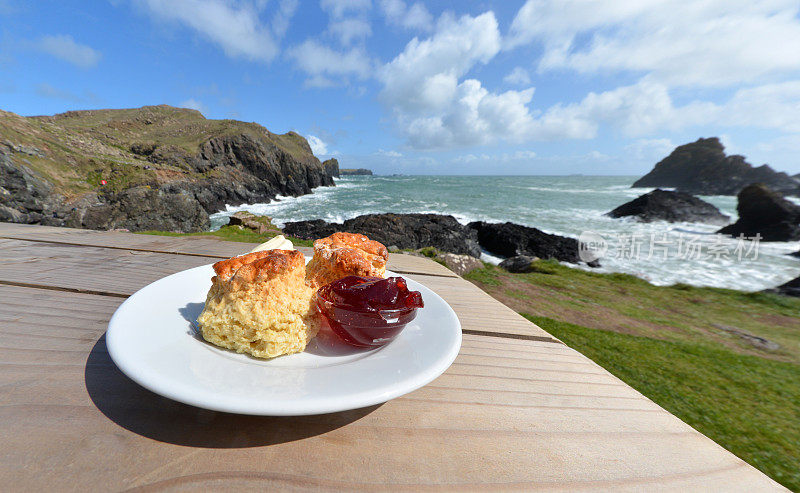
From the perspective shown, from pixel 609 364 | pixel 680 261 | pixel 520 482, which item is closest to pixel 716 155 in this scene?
pixel 680 261

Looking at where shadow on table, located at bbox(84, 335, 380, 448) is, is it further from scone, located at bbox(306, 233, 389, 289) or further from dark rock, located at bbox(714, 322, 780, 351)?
dark rock, located at bbox(714, 322, 780, 351)

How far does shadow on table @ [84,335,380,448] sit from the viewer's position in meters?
0.66

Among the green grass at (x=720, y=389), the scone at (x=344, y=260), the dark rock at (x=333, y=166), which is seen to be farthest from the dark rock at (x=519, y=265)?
the dark rock at (x=333, y=166)

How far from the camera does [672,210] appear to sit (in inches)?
1073

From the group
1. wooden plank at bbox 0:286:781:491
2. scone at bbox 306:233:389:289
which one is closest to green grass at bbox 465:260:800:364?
scone at bbox 306:233:389:289

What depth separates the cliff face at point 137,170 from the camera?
15.4 metres

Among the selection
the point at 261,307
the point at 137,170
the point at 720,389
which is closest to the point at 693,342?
the point at 720,389

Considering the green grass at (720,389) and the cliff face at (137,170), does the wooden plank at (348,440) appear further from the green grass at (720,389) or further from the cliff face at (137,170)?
the cliff face at (137,170)

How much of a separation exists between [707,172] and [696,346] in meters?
74.3

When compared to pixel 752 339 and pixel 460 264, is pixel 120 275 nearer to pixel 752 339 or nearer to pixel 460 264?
pixel 460 264

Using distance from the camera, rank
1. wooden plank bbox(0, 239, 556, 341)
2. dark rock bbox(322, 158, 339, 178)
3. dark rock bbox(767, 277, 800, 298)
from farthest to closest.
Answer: dark rock bbox(322, 158, 339, 178) < dark rock bbox(767, 277, 800, 298) < wooden plank bbox(0, 239, 556, 341)

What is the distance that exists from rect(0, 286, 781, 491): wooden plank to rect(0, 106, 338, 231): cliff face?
18.2m

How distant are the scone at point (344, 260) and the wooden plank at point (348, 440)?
563mm

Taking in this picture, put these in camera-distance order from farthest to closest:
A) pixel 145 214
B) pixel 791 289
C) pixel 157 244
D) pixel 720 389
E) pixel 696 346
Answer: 1. pixel 145 214
2. pixel 791 289
3. pixel 696 346
4. pixel 720 389
5. pixel 157 244
